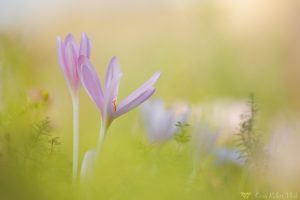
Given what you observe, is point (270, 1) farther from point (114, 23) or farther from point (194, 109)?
point (194, 109)

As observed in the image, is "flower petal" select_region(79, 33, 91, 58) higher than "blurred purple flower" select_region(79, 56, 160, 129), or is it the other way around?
"flower petal" select_region(79, 33, 91, 58)

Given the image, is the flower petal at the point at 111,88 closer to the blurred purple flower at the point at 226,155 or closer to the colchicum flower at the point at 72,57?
the colchicum flower at the point at 72,57

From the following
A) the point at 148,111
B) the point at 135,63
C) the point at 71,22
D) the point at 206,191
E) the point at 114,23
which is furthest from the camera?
the point at 114,23

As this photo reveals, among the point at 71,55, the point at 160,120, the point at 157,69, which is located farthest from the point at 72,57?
the point at 157,69

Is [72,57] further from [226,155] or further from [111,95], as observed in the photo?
[226,155]

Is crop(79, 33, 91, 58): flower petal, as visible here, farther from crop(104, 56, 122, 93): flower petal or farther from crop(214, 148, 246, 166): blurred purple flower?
crop(214, 148, 246, 166): blurred purple flower

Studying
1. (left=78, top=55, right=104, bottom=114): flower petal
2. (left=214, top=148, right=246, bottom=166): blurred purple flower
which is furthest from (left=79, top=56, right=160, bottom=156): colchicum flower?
(left=214, top=148, right=246, bottom=166): blurred purple flower

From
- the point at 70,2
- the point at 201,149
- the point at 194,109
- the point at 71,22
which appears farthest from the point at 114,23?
the point at 201,149

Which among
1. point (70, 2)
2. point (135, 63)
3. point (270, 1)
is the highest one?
point (270, 1)
